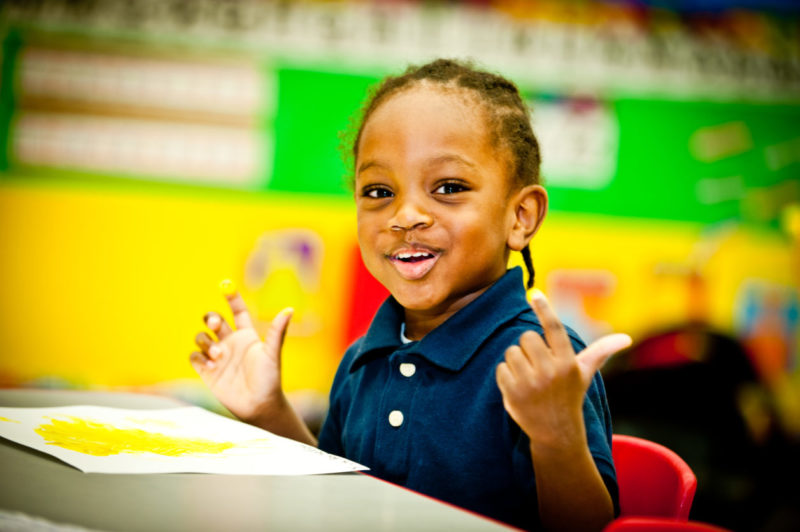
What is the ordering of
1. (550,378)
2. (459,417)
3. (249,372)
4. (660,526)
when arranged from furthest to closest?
(249,372)
(459,417)
(550,378)
(660,526)

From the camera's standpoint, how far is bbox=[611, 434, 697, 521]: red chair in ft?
2.38

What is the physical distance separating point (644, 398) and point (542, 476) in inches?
71.4

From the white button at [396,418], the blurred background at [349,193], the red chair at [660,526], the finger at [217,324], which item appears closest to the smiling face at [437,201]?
the white button at [396,418]

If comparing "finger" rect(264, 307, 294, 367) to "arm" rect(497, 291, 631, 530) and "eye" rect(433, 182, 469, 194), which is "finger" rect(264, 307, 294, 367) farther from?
"arm" rect(497, 291, 631, 530)

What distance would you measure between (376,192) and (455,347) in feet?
0.82

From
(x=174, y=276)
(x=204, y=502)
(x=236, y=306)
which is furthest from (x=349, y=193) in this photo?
(x=204, y=502)

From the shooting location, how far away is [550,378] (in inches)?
24.4

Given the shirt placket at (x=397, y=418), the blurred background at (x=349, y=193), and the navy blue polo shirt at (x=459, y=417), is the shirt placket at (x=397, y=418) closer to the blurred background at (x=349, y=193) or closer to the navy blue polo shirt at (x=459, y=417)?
the navy blue polo shirt at (x=459, y=417)

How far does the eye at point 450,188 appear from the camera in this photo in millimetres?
917

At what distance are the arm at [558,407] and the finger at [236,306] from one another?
1.69 ft

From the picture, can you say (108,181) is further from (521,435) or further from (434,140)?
(521,435)

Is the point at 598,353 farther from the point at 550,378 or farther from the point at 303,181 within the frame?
the point at 303,181

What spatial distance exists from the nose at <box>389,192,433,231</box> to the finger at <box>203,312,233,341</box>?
30 cm

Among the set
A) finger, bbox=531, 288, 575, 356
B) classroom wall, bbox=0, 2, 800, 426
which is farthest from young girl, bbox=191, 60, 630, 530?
classroom wall, bbox=0, 2, 800, 426
